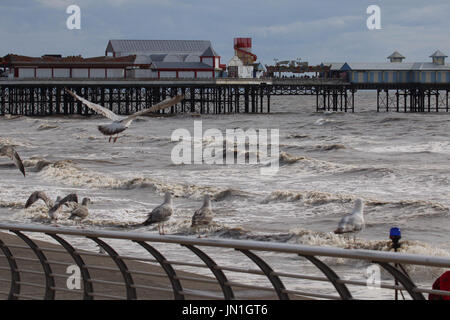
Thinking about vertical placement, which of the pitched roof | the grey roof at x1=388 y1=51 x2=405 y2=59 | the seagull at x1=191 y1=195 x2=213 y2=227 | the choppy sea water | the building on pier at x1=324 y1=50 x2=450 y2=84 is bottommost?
the choppy sea water

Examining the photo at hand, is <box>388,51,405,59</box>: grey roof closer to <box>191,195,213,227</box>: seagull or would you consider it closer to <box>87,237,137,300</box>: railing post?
<box>191,195,213,227</box>: seagull

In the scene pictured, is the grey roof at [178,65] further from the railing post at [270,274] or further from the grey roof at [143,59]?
the railing post at [270,274]

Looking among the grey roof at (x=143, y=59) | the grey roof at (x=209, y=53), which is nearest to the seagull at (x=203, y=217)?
the grey roof at (x=143, y=59)

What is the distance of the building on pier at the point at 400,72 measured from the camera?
3159 inches

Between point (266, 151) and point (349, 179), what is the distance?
13.0 m

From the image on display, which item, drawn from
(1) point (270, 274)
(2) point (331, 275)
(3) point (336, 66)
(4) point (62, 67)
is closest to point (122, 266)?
(1) point (270, 274)

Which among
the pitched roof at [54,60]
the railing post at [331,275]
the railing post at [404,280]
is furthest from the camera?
the pitched roof at [54,60]

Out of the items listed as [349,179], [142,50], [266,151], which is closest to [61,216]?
[349,179]

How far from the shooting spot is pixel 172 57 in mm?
86188

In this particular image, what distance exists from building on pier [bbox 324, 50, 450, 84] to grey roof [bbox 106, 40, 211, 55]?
17.8 meters

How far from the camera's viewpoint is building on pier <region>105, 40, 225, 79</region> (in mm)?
81375

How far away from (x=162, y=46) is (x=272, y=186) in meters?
68.4

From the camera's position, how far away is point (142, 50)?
91.7 m

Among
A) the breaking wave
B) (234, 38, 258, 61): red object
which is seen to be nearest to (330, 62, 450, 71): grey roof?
(234, 38, 258, 61): red object
